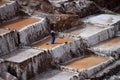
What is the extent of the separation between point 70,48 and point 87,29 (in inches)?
96.7

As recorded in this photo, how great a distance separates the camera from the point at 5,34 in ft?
62.4

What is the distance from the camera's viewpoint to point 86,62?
63.6 ft

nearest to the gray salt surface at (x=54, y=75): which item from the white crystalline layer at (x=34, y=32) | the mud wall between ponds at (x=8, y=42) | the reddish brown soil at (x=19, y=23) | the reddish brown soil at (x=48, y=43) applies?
the reddish brown soil at (x=48, y=43)

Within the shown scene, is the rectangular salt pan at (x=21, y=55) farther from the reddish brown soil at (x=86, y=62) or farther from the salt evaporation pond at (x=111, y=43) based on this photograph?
the salt evaporation pond at (x=111, y=43)

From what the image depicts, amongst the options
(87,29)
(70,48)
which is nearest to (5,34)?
(70,48)

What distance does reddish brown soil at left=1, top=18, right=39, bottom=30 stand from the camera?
20500 millimetres

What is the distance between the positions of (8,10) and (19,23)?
1.16m

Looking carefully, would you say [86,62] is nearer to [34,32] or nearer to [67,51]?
[67,51]

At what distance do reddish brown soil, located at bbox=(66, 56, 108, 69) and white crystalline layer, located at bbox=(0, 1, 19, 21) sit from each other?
4.95 m

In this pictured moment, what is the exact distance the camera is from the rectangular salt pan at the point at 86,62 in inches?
744

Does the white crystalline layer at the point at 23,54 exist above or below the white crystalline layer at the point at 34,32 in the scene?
below

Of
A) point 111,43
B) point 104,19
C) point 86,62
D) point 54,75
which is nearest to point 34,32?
point 54,75

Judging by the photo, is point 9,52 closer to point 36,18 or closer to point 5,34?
point 5,34

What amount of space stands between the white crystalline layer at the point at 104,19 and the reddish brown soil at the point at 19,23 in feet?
12.8
